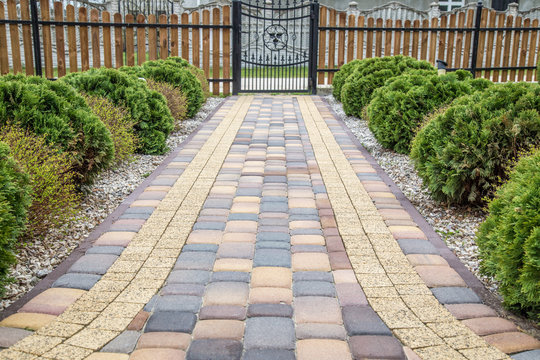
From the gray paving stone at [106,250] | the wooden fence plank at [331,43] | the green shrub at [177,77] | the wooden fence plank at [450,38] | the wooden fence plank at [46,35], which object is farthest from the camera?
the wooden fence plank at [450,38]

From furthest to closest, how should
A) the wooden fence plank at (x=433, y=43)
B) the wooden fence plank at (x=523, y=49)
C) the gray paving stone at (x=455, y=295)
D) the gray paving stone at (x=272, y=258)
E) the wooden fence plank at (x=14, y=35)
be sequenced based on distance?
1. the wooden fence plank at (x=523, y=49)
2. the wooden fence plank at (x=433, y=43)
3. the wooden fence plank at (x=14, y=35)
4. the gray paving stone at (x=272, y=258)
5. the gray paving stone at (x=455, y=295)

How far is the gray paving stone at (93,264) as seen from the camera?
281 centimetres

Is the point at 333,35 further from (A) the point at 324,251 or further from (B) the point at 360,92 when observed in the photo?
(A) the point at 324,251

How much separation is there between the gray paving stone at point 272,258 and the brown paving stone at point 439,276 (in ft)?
2.43

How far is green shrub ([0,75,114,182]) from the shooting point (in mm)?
Result: 3787

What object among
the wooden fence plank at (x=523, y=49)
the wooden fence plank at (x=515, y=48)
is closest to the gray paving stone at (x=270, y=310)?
the wooden fence plank at (x=515, y=48)

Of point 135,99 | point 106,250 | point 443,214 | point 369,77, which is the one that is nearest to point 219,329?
point 106,250

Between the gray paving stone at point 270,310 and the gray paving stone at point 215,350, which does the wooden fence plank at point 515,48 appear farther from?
the gray paving stone at point 215,350

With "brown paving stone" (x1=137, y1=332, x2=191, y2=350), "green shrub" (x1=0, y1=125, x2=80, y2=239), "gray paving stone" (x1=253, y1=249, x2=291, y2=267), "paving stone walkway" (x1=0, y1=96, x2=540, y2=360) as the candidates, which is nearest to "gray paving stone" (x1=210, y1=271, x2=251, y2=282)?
"paving stone walkway" (x1=0, y1=96, x2=540, y2=360)

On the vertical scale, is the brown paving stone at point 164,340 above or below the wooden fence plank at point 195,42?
below

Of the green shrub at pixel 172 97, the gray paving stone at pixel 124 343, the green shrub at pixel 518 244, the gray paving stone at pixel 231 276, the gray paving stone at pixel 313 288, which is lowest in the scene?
the gray paving stone at pixel 124 343

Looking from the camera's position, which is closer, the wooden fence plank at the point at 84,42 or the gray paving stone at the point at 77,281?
the gray paving stone at the point at 77,281

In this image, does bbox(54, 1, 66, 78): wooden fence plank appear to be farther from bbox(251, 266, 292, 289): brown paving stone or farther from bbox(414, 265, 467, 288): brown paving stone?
bbox(414, 265, 467, 288): brown paving stone

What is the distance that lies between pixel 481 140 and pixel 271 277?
2030 millimetres
